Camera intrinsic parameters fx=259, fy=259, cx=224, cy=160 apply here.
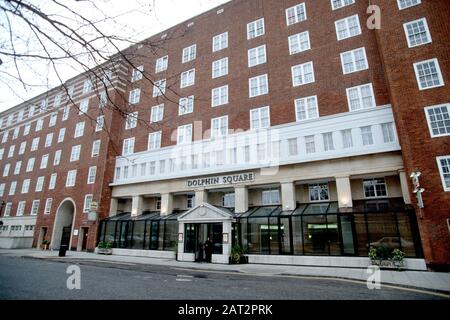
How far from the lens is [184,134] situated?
28844 millimetres

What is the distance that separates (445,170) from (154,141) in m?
26.8

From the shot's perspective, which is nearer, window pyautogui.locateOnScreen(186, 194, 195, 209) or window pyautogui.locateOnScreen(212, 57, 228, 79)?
window pyautogui.locateOnScreen(186, 194, 195, 209)

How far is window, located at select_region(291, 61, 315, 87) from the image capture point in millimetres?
23373

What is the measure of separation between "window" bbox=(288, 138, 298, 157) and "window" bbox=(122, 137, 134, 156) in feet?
65.5

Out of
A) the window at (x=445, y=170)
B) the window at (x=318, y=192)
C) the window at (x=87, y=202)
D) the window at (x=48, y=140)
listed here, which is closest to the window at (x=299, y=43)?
the window at (x=318, y=192)

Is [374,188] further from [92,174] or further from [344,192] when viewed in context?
[92,174]

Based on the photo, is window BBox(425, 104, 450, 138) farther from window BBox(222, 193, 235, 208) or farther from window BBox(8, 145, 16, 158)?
window BBox(8, 145, 16, 158)

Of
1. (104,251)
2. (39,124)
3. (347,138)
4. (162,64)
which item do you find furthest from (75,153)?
(347,138)

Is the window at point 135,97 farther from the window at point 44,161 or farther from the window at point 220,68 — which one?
the window at point 44,161

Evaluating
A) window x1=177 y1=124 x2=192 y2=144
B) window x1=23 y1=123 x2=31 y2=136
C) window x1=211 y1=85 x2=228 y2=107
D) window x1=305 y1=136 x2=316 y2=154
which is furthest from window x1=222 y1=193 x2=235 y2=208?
window x1=23 y1=123 x2=31 y2=136

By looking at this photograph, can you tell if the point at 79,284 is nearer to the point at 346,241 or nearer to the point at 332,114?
the point at 346,241

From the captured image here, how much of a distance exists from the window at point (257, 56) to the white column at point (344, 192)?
14.1 m
